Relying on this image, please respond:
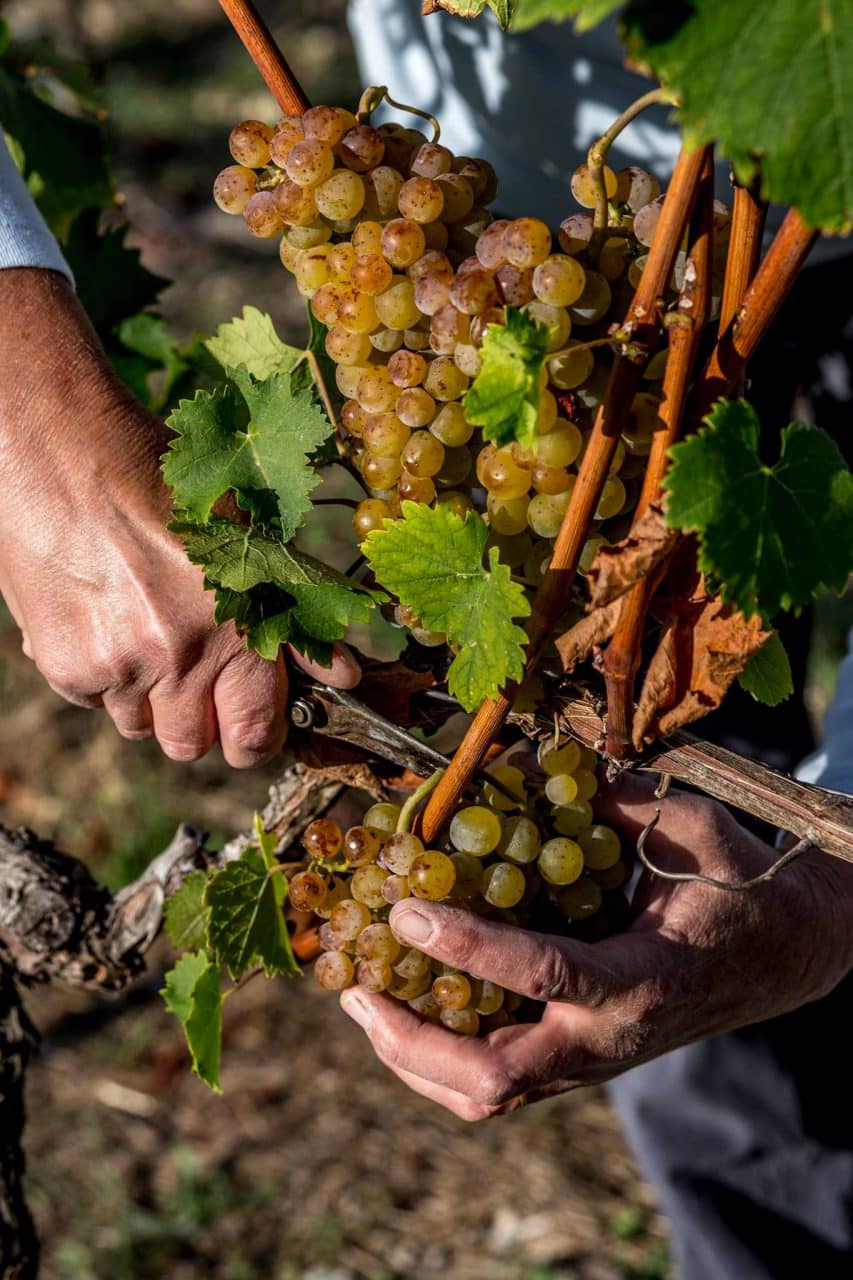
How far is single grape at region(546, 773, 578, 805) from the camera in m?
1.02

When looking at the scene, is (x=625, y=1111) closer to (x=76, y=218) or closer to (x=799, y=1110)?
(x=799, y=1110)

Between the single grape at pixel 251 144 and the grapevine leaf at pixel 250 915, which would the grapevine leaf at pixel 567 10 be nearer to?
the single grape at pixel 251 144

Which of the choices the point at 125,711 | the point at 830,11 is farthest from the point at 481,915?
the point at 830,11

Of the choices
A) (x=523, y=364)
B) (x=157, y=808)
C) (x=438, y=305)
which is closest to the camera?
(x=523, y=364)

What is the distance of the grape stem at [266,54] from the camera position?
33.4 inches

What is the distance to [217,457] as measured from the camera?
908 millimetres

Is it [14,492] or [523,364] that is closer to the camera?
[523,364]

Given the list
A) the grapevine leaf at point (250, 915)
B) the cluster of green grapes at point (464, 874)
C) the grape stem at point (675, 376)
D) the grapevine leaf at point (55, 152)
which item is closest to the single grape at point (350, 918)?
the cluster of green grapes at point (464, 874)

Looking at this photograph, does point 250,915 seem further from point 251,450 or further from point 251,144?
point 251,144

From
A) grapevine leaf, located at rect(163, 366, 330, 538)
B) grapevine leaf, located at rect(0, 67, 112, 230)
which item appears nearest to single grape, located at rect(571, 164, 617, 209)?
grapevine leaf, located at rect(163, 366, 330, 538)

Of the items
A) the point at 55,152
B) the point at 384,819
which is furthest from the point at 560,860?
the point at 55,152

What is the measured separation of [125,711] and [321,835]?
21cm

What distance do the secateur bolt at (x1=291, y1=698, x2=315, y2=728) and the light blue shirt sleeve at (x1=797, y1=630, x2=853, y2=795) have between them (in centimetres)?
56

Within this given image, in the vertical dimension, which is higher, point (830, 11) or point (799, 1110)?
point (830, 11)
